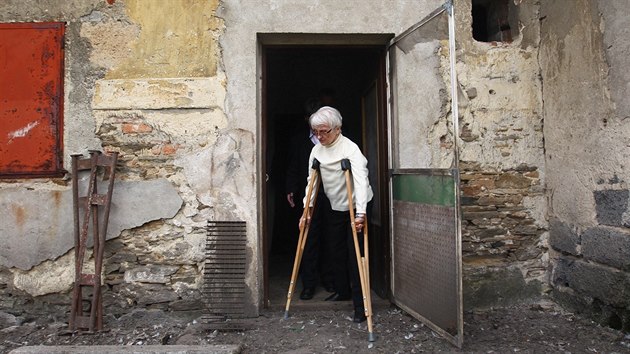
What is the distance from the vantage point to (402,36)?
4055 millimetres

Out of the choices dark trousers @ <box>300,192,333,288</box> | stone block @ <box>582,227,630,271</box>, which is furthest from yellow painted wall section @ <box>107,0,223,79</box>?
stone block @ <box>582,227,630,271</box>

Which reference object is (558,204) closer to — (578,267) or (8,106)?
(578,267)

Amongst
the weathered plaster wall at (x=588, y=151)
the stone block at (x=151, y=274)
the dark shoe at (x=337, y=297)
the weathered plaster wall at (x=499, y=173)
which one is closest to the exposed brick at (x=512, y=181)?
the weathered plaster wall at (x=499, y=173)

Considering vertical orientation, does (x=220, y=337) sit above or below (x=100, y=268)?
below

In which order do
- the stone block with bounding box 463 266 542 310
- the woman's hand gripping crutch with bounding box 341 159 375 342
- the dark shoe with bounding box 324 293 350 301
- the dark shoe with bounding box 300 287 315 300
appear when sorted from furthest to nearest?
the dark shoe with bounding box 300 287 315 300 < the dark shoe with bounding box 324 293 350 301 < the stone block with bounding box 463 266 542 310 < the woman's hand gripping crutch with bounding box 341 159 375 342

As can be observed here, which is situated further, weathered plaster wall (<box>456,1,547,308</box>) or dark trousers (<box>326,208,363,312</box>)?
weathered plaster wall (<box>456,1,547,308</box>)

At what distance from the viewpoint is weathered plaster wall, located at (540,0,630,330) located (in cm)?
348

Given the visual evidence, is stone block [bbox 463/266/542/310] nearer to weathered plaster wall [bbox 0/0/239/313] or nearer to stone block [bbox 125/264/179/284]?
weathered plaster wall [bbox 0/0/239/313]

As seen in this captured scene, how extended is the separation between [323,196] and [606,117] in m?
2.53

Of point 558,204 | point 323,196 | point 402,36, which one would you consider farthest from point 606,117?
point 323,196

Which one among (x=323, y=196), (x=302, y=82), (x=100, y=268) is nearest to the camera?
(x=100, y=268)

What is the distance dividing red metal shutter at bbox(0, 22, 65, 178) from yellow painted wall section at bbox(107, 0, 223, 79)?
56cm

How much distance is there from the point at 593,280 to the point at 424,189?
5.29ft

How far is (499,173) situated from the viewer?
13.9ft
